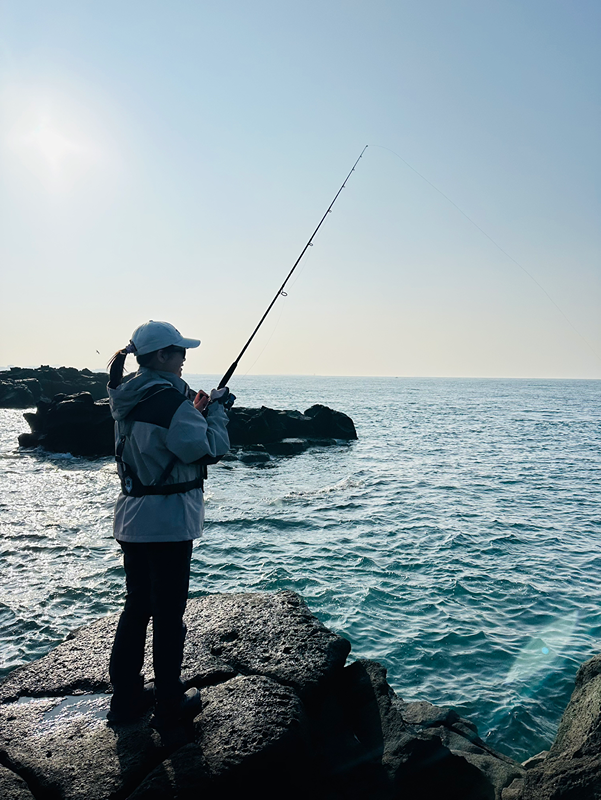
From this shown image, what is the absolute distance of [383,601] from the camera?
26.3 ft

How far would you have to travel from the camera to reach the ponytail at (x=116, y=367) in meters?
3.35

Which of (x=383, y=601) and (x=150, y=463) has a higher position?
(x=150, y=463)

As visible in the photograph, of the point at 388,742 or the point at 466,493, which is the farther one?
the point at 466,493

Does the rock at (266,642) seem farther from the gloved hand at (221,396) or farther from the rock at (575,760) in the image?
the gloved hand at (221,396)

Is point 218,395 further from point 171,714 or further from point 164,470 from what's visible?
point 171,714

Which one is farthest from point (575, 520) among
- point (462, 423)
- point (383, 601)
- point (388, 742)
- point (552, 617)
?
point (462, 423)

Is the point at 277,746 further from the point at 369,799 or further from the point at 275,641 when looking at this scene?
the point at 275,641

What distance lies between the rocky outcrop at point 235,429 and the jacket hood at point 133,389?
19.1m

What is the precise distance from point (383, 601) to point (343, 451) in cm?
1730

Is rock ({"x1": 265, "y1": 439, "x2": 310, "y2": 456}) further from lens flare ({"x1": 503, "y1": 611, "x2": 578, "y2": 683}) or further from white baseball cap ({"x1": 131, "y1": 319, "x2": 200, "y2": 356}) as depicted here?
white baseball cap ({"x1": 131, "y1": 319, "x2": 200, "y2": 356})

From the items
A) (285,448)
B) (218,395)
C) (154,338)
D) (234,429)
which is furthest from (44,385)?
(154,338)

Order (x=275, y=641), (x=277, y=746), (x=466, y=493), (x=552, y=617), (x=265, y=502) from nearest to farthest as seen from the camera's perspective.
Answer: (x=277, y=746) → (x=275, y=641) → (x=552, y=617) → (x=265, y=502) → (x=466, y=493)

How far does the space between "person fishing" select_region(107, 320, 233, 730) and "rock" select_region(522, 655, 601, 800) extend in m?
2.29

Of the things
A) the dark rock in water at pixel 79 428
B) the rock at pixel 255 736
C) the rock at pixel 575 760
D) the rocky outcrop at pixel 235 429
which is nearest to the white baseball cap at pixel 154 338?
the rock at pixel 255 736
